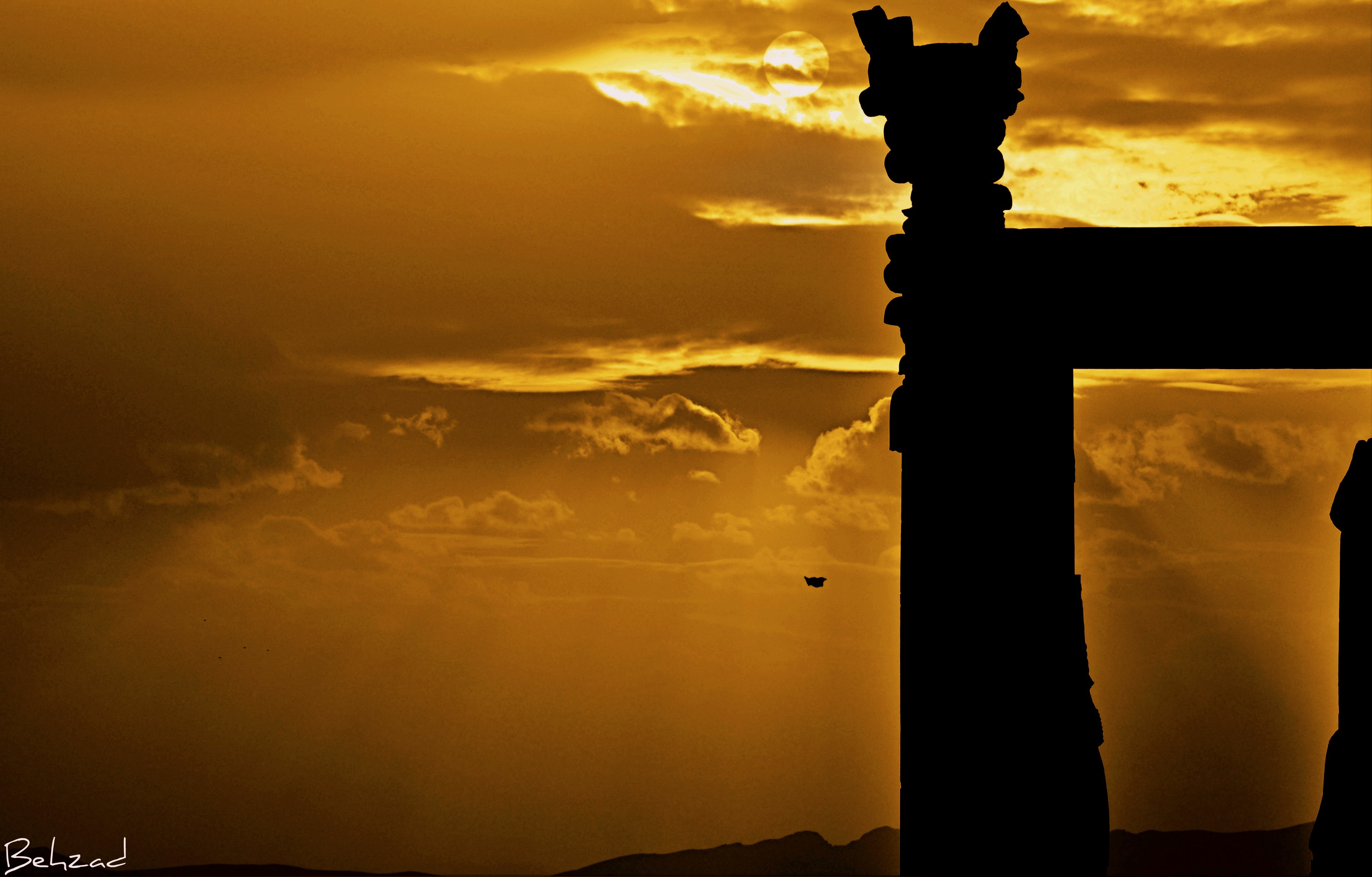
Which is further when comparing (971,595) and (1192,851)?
(1192,851)

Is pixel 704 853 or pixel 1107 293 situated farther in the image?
pixel 704 853

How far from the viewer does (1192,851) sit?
114 metres

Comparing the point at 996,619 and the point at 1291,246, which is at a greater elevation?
the point at 1291,246

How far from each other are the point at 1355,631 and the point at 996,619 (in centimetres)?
268

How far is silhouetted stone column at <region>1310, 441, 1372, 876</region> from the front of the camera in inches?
373

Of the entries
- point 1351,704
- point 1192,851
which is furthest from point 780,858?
point 1351,704

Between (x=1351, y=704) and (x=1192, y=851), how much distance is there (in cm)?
11574

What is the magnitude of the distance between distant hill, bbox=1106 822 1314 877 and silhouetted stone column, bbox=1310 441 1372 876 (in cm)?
9806

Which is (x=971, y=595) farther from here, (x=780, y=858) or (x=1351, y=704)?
(x=780, y=858)

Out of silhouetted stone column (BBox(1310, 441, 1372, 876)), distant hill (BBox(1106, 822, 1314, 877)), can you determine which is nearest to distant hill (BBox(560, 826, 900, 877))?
distant hill (BBox(1106, 822, 1314, 877))

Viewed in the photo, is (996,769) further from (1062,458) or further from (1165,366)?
(1165,366)

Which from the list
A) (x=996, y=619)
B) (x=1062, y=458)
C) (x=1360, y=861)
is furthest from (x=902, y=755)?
(x=1360, y=861)

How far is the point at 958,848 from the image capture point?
9445mm

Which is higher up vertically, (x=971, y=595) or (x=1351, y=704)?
(x=971, y=595)
